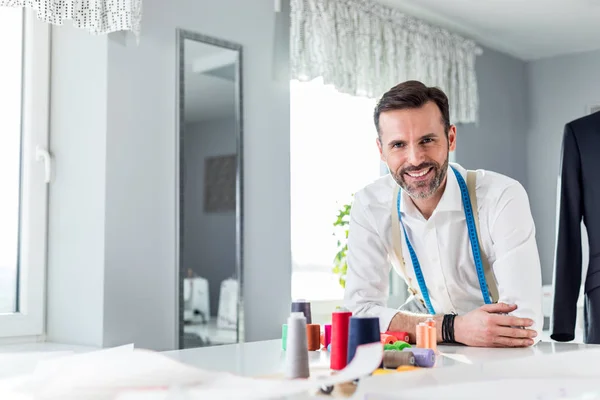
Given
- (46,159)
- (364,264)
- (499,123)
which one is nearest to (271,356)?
(364,264)

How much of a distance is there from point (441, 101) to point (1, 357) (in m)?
1.47

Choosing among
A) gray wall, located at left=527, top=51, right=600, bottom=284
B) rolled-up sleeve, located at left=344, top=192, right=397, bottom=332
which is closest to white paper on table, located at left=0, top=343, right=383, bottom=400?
rolled-up sleeve, located at left=344, top=192, right=397, bottom=332

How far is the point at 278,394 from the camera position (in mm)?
1003

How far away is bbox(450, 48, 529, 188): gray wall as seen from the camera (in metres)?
4.93

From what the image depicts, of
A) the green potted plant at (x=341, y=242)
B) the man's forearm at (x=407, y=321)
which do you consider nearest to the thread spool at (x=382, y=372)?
the man's forearm at (x=407, y=321)

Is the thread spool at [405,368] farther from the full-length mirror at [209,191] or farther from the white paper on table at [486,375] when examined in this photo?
the full-length mirror at [209,191]

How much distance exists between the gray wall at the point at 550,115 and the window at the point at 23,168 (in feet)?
12.3

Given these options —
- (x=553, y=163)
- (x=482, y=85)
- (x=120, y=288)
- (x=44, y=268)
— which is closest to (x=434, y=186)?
(x=120, y=288)

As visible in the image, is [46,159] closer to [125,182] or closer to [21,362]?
[125,182]

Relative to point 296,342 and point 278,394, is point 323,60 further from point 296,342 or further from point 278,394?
point 278,394

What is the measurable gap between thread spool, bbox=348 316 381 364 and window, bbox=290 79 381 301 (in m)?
2.46

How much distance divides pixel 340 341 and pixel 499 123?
4.20 meters

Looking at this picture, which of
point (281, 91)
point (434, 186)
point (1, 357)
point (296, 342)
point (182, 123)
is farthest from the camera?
point (281, 91)

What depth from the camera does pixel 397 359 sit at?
1364 mm
